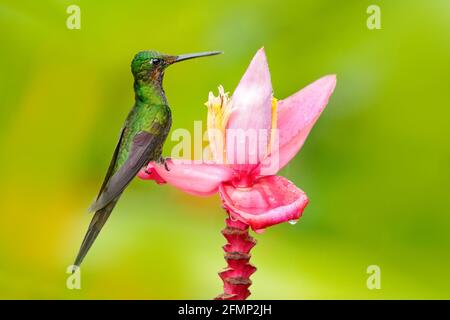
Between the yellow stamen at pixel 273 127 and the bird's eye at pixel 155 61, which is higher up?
the bird's eye at pixel 155 61

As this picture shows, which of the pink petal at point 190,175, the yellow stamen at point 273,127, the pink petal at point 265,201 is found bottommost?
the pink petal at point 265,201

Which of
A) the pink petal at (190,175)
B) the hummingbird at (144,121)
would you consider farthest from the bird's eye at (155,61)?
the pink petal at (190,175)

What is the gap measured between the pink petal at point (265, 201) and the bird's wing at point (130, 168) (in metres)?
0.09

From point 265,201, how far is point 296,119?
0.36 ft

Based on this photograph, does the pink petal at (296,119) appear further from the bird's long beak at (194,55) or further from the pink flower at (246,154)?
the bird's long beak at (194,55)

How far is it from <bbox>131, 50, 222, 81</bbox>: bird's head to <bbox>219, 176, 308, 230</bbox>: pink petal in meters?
0.13

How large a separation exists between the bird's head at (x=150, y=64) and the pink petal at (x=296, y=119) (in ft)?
0.50

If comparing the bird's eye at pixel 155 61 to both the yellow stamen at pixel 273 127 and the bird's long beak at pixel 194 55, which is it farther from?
the yellow stamen at pixel 273 127

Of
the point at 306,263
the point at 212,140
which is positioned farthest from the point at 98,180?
the point at 212,140

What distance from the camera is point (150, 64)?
59 centimetres

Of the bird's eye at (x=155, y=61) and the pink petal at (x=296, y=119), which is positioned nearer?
the bird's eye at (x=155, y=61)

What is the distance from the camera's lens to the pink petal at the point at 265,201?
62 centimetres

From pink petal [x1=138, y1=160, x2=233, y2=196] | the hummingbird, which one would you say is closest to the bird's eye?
the hummingbird

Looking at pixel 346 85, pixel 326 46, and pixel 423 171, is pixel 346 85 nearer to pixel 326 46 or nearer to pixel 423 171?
pixel 326 46
